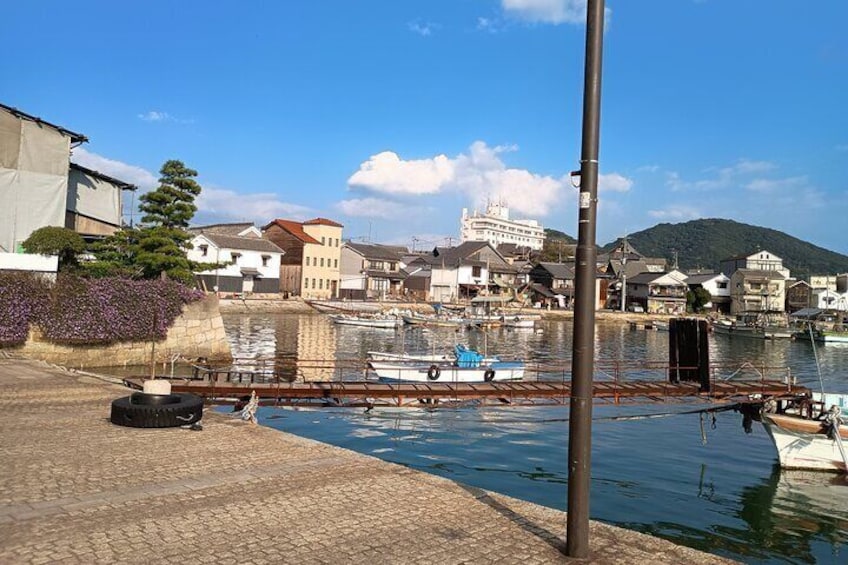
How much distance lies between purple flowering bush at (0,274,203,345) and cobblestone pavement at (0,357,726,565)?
1444 centimetres

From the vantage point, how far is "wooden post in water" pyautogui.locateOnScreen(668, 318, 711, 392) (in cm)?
1783

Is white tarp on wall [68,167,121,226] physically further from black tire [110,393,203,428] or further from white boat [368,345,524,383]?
black tire [110,393,203,428]

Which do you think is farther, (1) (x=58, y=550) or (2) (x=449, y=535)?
(2) (x=449, y=535)

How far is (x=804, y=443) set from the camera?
49.7ft

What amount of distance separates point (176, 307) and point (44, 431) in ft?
58.5

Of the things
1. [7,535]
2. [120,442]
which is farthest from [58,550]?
[120,442]

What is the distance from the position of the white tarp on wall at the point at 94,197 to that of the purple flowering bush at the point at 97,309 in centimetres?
1384

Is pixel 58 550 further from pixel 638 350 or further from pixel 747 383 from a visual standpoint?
pixel 638 350

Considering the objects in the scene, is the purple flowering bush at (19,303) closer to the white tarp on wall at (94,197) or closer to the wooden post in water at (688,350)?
the white tarp on wall at (94,197)

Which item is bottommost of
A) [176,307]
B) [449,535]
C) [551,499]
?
[551,499]

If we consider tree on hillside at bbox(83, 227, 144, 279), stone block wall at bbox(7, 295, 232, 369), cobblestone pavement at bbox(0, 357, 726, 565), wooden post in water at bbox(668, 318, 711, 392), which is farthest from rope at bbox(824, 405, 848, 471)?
tree on hillside at bbox(83, 227, 144, 279)

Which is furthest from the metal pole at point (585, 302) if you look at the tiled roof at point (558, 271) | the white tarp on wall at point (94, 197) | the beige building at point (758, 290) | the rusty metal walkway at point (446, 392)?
the beige building at point (758, 290)

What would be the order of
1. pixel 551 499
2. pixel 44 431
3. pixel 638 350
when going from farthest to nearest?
1. pixel 638 350
2. pixel 551 499
3. pixel 44 431

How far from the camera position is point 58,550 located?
18.9ft
